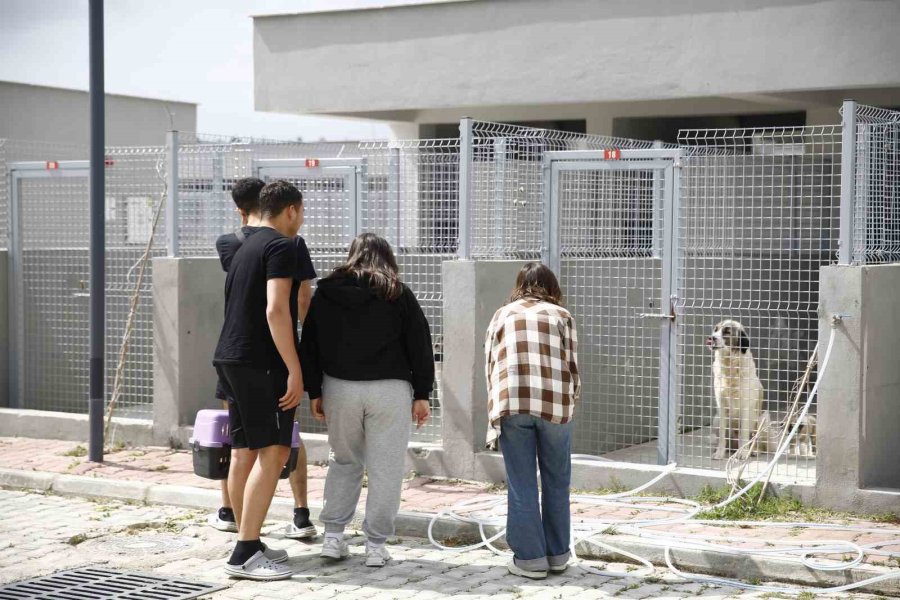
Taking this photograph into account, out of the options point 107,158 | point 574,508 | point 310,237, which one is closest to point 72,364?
point 107,158

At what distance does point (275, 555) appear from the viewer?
679cm

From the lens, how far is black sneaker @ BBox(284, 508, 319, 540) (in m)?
7.55

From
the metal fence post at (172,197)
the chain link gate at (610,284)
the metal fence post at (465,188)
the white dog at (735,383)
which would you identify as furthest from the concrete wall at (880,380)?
the metal fence post at (172,197)

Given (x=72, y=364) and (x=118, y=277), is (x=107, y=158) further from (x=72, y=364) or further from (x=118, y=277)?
(x=72, y=364)

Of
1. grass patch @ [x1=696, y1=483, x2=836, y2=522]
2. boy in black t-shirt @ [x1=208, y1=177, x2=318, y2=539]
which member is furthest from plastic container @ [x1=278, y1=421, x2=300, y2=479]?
grass patch @ [x1=696, y1=483, x2=836, y2=522]

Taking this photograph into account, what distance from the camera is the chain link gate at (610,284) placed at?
9.42 metres

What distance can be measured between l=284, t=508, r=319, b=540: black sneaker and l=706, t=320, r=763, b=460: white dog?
3.38m

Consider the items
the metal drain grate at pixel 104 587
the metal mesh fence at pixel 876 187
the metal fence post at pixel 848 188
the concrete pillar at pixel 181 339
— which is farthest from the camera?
the concrete pillar at pixel 181 339

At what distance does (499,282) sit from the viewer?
30.3 ft

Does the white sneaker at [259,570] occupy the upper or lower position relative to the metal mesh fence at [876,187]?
lower

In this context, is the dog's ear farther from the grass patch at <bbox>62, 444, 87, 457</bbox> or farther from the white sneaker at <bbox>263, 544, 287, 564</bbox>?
the grass patch at <bbox>62, 444, 87, 457</bbox>

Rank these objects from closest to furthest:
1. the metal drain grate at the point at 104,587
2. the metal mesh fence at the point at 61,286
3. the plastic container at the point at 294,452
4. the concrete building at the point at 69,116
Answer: the metal drain grate at the point at 104,587 < the plastic container at the point at 294,452 < the metal mesh fence at the point at 61,286 < the concrete building at the point at 69,116

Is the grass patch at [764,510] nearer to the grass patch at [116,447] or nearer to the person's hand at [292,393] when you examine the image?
the person's hand at [292,393]

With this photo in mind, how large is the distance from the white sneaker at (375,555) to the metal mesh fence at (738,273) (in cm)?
283
